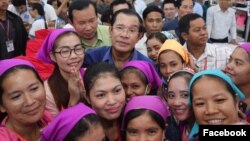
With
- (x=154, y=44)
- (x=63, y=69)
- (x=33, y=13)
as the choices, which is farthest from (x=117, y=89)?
(x=33, y=13)

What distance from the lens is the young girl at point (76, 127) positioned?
1.87m

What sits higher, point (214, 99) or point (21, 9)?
point (21, 9)

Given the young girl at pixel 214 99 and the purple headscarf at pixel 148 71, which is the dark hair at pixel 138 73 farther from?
the young girl at pixel 214 99

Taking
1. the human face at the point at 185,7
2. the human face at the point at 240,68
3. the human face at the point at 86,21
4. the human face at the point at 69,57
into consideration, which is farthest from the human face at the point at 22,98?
the human face at the point at 185,7

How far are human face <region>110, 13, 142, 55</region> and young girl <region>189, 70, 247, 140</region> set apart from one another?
858 mm

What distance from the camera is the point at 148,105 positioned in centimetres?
226

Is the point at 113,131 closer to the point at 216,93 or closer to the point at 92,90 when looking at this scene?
the point at 92,90

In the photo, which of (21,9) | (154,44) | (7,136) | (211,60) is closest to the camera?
(7,136)

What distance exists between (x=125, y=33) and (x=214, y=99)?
107 cm

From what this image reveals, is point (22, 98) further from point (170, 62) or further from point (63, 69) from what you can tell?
point (170, 62)

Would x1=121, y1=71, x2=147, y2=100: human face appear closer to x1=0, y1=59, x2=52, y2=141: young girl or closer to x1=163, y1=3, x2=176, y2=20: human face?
x1=0, y1=59, x2=52, y2=141: young girl

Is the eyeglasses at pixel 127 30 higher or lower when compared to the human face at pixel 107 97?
higher

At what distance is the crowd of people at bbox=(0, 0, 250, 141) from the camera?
6.54ft

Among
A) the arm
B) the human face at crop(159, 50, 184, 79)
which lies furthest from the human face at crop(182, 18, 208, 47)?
the arm
